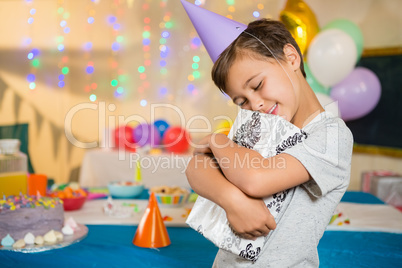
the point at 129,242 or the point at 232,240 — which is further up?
the point at 232,240

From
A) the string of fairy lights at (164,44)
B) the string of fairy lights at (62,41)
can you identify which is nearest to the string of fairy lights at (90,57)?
the string of fairy lights at (62,41)

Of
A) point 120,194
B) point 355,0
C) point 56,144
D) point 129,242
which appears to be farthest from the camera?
point 56,144

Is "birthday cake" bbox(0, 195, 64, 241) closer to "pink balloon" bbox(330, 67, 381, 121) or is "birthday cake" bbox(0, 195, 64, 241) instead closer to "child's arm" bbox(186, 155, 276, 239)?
"child's arm" bbox(186, 155, 276, 239)

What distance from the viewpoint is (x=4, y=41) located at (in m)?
3.31

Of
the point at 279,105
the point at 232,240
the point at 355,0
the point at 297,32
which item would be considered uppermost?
the point at 355,0

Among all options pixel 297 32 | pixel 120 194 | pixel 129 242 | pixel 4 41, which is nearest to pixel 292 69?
pixel 129 242

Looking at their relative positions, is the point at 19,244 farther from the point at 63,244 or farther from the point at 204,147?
the point at 204,147

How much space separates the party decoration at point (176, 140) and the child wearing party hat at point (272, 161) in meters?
2.49

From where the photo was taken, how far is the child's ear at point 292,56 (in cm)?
83

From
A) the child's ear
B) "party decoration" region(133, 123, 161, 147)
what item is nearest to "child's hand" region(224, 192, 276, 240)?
the child's ear

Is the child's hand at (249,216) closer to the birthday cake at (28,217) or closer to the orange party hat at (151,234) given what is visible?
the orange party hat at (151,234)

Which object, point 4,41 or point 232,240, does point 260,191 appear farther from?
point 4,41

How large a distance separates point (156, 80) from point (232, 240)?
339 centimetres

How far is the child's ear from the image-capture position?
830 mm
